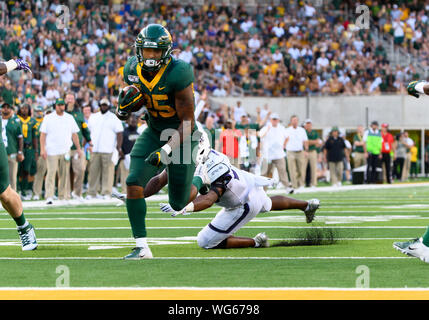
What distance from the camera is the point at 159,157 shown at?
25.8ft

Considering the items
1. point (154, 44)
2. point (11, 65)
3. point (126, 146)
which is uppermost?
point (154, 44)

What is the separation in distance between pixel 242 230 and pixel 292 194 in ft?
30.7

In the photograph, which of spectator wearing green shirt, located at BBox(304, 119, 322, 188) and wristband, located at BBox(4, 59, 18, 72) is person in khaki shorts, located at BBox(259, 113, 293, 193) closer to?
spectator wearing green shirt, located at BBox(304, 119, 322, 188)

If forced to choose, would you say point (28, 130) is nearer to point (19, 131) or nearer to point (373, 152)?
point (19, 131)

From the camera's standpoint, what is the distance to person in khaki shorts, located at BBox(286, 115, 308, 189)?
23.1 meters

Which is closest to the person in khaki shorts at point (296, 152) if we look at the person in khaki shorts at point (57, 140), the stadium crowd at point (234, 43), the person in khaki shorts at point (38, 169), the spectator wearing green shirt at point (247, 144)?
the spectator wearing green shirt at point (247, 144)

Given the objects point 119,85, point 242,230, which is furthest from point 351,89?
point 242,230

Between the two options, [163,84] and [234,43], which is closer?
[163,84]

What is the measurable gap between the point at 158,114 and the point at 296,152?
15.0 m

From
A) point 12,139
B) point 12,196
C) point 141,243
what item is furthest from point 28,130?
point 141,243

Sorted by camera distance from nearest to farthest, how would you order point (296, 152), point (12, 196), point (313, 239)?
point (12, 196), point (313, 239), point (296, 152)

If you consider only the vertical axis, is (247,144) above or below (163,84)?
below

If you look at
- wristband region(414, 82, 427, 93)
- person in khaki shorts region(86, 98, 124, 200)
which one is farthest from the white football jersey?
person in khaki shorts region(86, 98, 124, 200)

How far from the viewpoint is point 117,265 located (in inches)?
305
